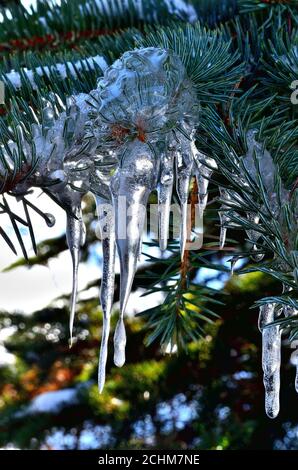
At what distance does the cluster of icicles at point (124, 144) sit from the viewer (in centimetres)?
44

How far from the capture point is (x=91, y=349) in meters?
1.66

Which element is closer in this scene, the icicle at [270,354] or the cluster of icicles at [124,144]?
the cluster of icicles at [124,144]

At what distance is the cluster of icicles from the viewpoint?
1.45 feet

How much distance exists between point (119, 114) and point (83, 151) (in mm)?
37

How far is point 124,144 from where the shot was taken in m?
0.45

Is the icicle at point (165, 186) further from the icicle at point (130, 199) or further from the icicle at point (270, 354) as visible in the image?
the icicle at point (270, 354)

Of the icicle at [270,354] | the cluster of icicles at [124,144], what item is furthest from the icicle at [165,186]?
the icicle at [270,354]

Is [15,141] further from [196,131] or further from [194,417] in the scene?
[194,417]

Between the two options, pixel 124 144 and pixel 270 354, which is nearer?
pixel 124 144

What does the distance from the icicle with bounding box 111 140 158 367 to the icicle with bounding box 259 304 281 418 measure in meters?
0.14

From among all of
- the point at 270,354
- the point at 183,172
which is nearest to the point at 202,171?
the point at 183,172

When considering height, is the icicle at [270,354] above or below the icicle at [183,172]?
below

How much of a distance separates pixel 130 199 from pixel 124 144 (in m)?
0.03

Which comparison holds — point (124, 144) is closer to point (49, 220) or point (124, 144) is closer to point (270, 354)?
point (49, 220)
